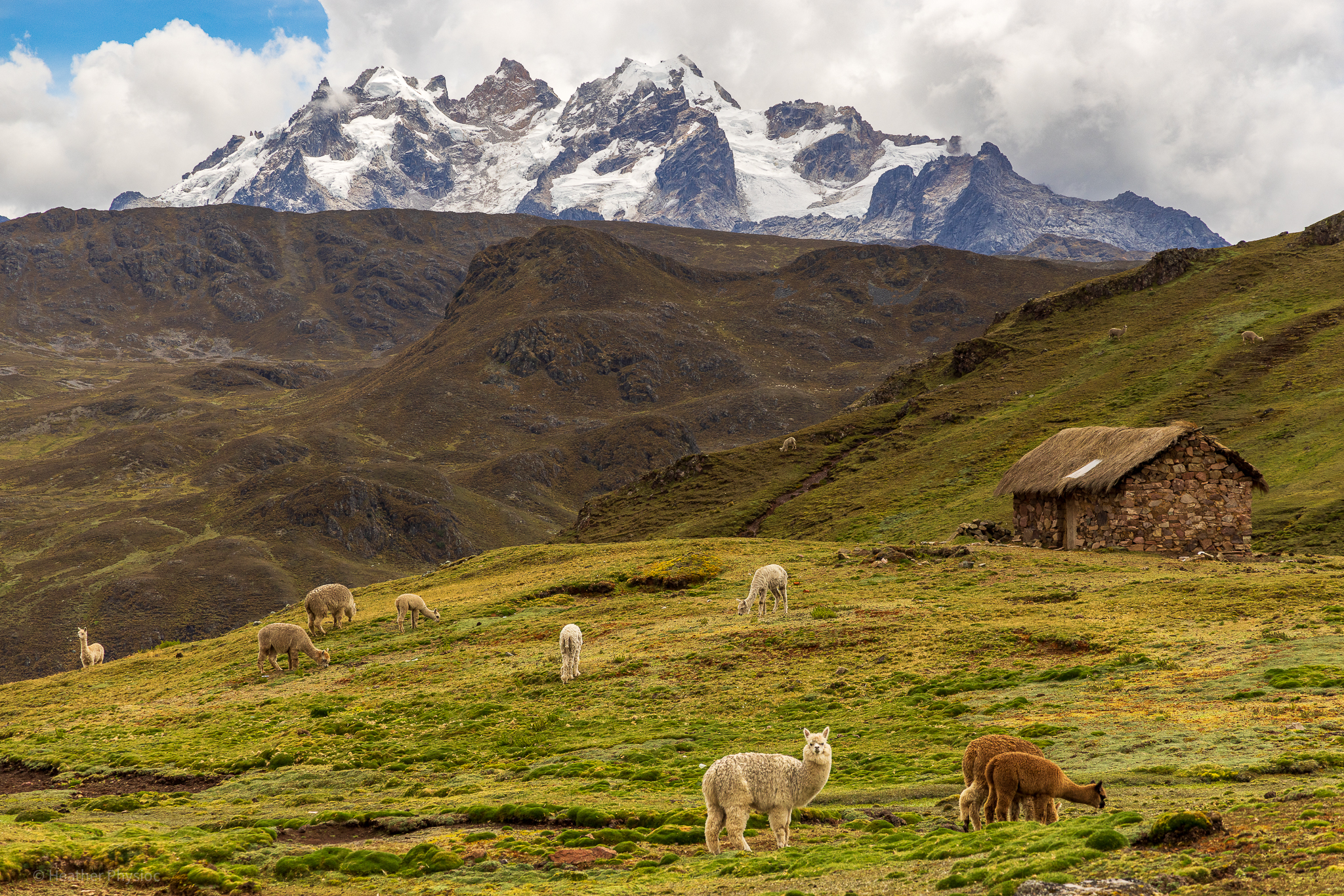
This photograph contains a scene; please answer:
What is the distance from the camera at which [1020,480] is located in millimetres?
60562

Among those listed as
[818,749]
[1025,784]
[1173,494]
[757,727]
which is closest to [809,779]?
[818,749]

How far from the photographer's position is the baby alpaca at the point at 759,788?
17000 millimetres

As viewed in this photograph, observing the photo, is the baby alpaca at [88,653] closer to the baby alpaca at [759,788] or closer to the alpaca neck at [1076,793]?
the baby alpaca at [759,788]

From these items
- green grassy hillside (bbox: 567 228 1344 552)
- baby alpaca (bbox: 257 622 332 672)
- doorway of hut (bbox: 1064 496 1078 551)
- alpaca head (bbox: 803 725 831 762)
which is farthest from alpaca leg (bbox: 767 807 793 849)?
green grassy hillside (bbox: 567 228 1344 552)

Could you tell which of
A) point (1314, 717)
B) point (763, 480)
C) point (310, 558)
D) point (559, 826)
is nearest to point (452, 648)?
point (559, 826)

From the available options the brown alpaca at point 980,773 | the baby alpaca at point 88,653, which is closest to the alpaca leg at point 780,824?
the brown alpaca at point 980,773

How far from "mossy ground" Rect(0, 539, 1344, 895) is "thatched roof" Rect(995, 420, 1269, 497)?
15.9 feet

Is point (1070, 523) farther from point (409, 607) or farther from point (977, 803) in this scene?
point (977, 803)

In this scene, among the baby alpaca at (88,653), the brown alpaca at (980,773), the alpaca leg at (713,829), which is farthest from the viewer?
the baby alpaca at (88,653)

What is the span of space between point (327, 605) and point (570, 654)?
865 inches

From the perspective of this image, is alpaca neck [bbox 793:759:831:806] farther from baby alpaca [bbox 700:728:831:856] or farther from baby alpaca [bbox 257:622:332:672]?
baby alpaca [bbox 257:622:332:672]

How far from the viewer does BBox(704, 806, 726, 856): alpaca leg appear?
16.9m

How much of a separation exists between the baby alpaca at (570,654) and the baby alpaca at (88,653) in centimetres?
4391

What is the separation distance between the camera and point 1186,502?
1999 inches
